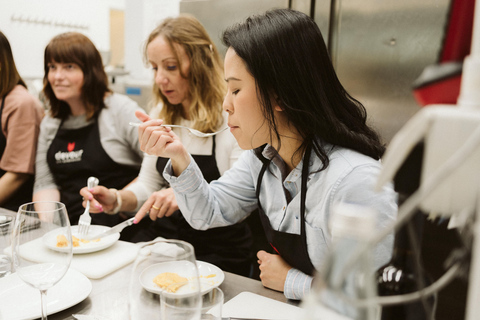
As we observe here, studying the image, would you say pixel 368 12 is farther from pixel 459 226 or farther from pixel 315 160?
pixel 459 226

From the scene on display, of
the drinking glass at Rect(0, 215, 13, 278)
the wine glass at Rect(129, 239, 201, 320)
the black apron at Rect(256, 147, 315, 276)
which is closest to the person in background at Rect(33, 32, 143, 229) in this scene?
the drinking glass at Rect(0, 215, 13, 278)

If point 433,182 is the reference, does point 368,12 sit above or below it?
above

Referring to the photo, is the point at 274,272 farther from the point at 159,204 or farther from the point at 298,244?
the point at 159,204

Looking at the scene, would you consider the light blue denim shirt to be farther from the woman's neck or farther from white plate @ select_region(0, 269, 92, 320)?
the woman's neck

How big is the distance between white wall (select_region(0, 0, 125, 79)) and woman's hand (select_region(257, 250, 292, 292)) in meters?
4.94

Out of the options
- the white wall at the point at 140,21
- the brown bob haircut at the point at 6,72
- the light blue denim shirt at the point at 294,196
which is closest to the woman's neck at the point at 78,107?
the brown bob haircut at the point at 6,72

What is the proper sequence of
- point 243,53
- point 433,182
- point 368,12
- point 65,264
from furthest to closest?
point 368,12 < point 243,53 < point 65,264 < point 433,182

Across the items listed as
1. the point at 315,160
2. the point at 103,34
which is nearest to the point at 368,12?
the point at 315,160

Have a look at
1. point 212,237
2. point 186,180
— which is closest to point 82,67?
point 212,237

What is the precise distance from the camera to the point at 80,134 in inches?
84.7

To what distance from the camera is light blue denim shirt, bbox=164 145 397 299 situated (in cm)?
99

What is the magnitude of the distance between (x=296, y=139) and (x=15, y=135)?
1716 millimetres

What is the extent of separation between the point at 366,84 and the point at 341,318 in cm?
166

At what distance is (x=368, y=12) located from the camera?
1.78 m
